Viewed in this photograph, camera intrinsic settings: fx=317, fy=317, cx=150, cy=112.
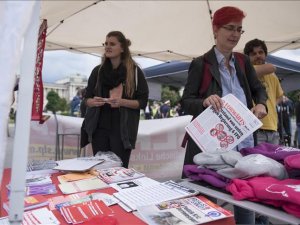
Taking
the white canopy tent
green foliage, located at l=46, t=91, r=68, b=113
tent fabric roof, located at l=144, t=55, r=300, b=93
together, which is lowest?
green foliage, located at l=46, t=91, r=68, b=113

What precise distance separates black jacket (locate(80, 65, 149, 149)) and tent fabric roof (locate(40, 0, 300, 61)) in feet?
3.91

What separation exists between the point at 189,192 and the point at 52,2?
246 cm

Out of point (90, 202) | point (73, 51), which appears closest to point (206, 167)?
point (90, 202)

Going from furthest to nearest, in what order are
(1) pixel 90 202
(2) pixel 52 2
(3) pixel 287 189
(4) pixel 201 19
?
(4) pixel 201 19 → (2) pixel 52 2 → (1) pixel 90 202 → (3) pixel 287 189

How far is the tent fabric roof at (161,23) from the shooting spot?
3.32 meters

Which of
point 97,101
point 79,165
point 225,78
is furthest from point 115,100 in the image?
point 225,78

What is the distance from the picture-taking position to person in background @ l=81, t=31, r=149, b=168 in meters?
2.14

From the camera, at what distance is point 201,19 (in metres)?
3.94

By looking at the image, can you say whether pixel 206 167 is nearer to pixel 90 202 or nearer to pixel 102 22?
pixel 90 202

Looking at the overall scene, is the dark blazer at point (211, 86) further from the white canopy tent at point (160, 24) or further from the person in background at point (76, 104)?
the person in background at point (76, 104)

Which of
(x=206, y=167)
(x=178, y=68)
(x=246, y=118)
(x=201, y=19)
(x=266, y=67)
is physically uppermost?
(x=201, y=19)

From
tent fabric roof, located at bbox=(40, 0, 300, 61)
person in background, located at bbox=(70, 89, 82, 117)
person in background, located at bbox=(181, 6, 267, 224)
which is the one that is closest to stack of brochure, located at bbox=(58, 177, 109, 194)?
person in background, located at bbox=(181, 6, 267, 224)

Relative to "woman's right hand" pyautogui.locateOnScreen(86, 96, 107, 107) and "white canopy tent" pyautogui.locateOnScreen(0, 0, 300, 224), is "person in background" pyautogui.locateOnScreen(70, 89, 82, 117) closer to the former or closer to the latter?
"white canopy tent" pyautogui.locateOnScreen(0, 0, 300, 224)

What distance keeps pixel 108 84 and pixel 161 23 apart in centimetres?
214
